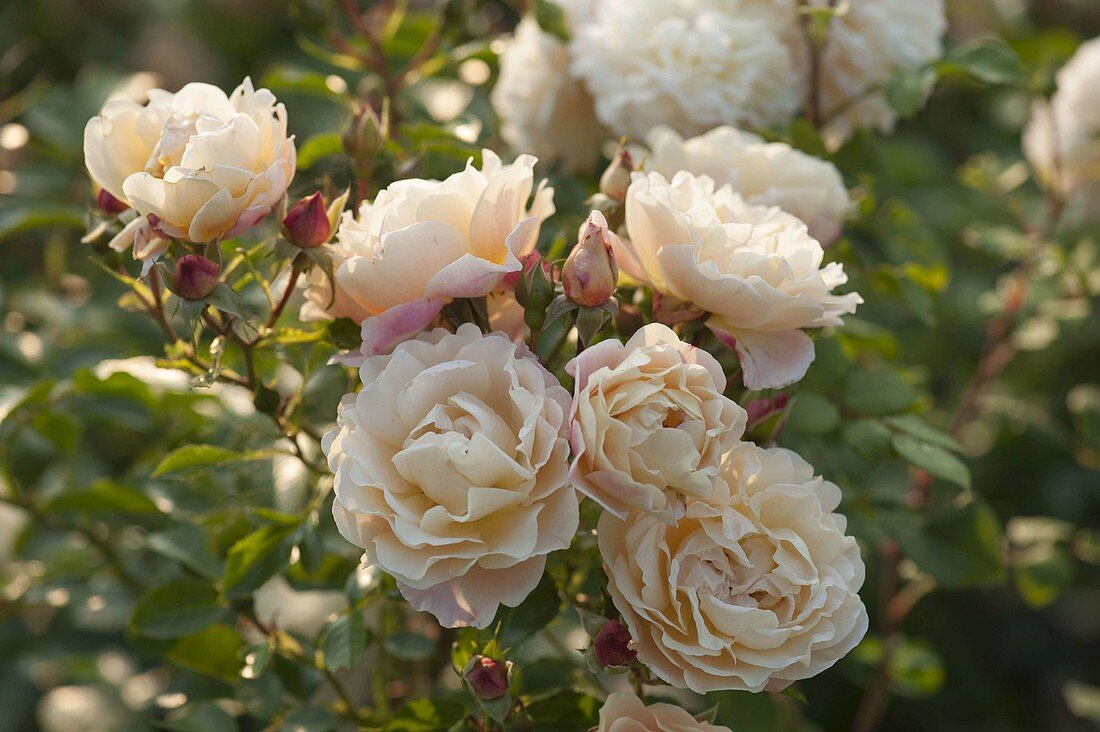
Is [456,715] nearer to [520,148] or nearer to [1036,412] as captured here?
[520,148]

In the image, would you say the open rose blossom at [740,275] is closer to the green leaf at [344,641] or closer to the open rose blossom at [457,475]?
the open rose blossom at [457,475]

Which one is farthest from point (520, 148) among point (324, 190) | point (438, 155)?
point (324, 190)

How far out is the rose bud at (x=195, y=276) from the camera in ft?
2.10

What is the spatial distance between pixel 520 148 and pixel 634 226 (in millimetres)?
501

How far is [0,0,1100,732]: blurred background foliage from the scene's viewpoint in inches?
34.9

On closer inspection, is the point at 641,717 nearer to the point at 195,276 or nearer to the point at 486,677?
the point at 486,677

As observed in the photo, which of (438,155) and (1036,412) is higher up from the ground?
(438,155)

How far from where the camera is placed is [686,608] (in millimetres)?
632

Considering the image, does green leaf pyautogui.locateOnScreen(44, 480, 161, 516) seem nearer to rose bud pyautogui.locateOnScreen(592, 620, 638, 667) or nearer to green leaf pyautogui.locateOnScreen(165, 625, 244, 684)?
green leaf pyautogui.locateOnScreen(165, 625, 244, 684)

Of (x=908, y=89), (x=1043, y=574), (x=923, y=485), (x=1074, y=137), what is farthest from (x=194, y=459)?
(x=1074, y=137)

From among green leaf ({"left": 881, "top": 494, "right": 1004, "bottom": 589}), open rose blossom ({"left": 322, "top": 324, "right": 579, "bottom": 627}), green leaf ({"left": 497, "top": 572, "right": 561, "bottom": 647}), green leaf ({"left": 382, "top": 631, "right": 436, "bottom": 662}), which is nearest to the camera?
open rose blossom ({"left": 322, "top": 324, "right": 579, "bottom": 627})

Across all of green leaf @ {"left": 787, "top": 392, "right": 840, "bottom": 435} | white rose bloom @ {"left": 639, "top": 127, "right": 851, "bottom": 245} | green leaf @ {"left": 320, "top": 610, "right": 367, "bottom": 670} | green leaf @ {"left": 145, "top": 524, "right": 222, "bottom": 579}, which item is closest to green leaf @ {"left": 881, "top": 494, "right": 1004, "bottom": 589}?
green leaf @ {"left": 787, "top": 392, "right": 840, "bottom": 435}

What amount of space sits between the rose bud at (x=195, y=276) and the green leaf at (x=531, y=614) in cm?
29

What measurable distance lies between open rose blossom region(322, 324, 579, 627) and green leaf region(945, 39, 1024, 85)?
0.66 m
